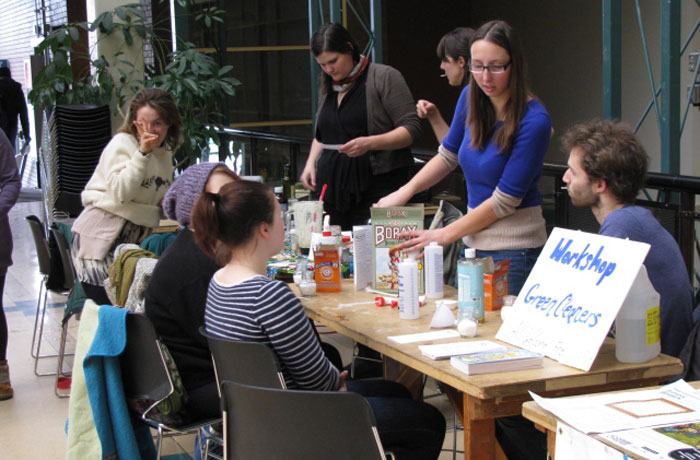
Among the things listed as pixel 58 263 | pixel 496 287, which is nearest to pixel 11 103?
pixel 58 263

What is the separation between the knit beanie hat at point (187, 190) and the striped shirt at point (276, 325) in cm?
73

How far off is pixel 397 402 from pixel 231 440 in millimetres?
605

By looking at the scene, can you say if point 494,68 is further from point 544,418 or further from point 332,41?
point 544,418

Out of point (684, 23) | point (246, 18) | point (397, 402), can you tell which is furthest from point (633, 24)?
point (397, 402)

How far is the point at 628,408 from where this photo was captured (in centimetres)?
159

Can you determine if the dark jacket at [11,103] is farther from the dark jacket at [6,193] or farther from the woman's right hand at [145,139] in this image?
the woman's right hand at [145,139]

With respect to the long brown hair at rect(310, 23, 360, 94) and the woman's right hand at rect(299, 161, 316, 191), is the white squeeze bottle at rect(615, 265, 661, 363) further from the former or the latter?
the woman's right hand at rect(299, 161, 316, 191)

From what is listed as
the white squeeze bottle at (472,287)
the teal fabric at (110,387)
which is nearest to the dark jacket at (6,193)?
the teal fabric at (110,387)

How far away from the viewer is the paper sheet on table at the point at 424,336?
2.32 m

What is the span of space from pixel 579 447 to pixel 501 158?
1445 mm

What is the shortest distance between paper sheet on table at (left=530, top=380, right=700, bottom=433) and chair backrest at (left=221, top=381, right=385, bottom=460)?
390 mm

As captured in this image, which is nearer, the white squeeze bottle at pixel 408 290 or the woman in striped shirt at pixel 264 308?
the woman in striped shirt at pixel 264 308

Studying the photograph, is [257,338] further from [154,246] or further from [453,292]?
[154,246]

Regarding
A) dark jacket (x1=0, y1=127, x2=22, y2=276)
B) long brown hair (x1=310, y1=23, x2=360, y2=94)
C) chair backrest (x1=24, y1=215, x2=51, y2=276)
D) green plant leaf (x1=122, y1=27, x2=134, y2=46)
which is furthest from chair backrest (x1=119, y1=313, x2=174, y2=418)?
green plant leaf (x1=122, y1=27, x2=134, y2=46)
